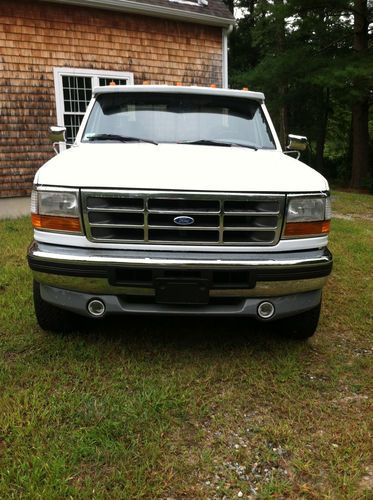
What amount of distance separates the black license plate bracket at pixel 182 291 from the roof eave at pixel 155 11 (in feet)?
27.1

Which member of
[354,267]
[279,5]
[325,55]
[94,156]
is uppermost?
[279,5]

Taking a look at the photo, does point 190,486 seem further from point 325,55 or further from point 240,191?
point 325,55

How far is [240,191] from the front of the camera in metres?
2.75

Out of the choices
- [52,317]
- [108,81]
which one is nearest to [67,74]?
[108,81]

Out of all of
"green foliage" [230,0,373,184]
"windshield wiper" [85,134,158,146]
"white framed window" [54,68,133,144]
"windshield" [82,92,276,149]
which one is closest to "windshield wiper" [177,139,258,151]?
"windshield" [82,92,276,149]

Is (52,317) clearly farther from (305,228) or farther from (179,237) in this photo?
(305,228)

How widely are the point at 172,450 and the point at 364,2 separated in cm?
1664

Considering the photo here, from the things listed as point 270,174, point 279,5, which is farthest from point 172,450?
point 279,5

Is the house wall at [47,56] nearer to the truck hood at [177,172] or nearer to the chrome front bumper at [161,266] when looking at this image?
the truck hood at [177,172]

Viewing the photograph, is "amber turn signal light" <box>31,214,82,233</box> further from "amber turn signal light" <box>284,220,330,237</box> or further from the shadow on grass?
"amber turn signal light" <box>284,220,330,237</box>

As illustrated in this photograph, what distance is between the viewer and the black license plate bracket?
2.75m

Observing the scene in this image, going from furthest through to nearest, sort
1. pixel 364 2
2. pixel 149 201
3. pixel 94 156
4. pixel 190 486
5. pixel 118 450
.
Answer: pixel 364 2
pixel 94 156
pixel 149 201
pixel 118 450
pixel 190 486

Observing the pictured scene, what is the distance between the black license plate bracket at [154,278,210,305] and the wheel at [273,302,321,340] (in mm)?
861

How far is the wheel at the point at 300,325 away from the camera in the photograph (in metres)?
3.29
